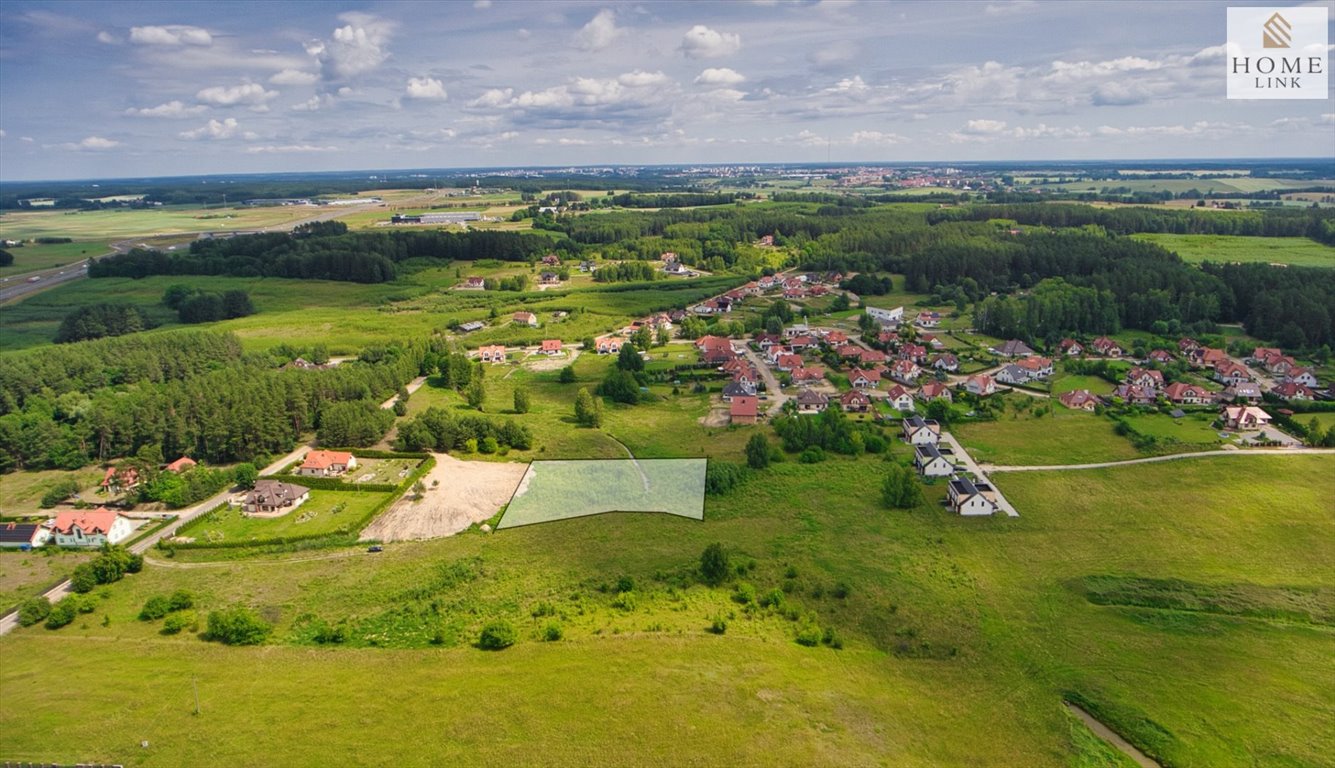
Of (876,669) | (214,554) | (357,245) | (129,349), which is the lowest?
(876,669)

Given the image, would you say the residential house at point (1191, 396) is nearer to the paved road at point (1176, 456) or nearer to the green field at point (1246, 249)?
the paved road at point (1176, 456)

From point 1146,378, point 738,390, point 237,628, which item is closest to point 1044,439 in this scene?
point 1146,378

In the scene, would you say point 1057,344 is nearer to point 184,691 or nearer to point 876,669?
point 876,669

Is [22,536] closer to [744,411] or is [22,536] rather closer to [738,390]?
[744,411]

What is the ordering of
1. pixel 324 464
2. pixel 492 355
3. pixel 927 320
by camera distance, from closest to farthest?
1. pixel 324 464
2. pixel 492 355
3. pixel 927 320

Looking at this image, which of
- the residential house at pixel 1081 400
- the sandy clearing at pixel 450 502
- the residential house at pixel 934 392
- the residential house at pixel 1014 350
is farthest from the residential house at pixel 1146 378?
the sandy clearing at pixel 450 502

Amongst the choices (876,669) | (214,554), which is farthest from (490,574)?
(876,669)
